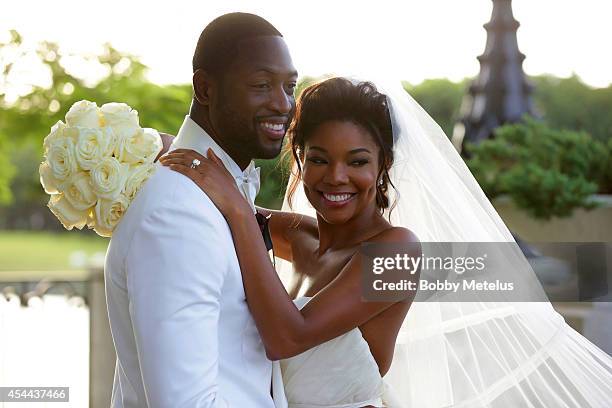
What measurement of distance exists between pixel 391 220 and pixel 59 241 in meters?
34.1

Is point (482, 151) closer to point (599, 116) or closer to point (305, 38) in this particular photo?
point (305, 38)

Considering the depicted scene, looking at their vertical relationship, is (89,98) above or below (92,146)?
above

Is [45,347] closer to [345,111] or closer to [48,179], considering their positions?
[345,111]

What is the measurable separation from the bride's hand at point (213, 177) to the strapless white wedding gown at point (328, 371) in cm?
60

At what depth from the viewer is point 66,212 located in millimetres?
1982

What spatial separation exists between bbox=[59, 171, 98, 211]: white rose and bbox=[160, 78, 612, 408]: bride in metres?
0.54

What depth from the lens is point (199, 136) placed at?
204 cm

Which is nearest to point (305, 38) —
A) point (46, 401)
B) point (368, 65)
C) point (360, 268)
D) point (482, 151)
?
point (482, 151)

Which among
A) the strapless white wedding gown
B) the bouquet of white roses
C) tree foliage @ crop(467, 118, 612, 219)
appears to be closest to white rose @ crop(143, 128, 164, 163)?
the bouquet of white roses

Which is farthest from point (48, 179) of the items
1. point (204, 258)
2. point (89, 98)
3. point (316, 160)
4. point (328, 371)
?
point (89, 98)

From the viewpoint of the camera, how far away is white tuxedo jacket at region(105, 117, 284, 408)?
1.72 metres

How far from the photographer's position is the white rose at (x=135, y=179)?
6.18 ft

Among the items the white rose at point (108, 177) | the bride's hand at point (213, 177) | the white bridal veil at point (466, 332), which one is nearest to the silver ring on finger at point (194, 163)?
the bride's hand at point (213, 177)

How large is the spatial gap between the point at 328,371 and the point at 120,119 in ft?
3.21
